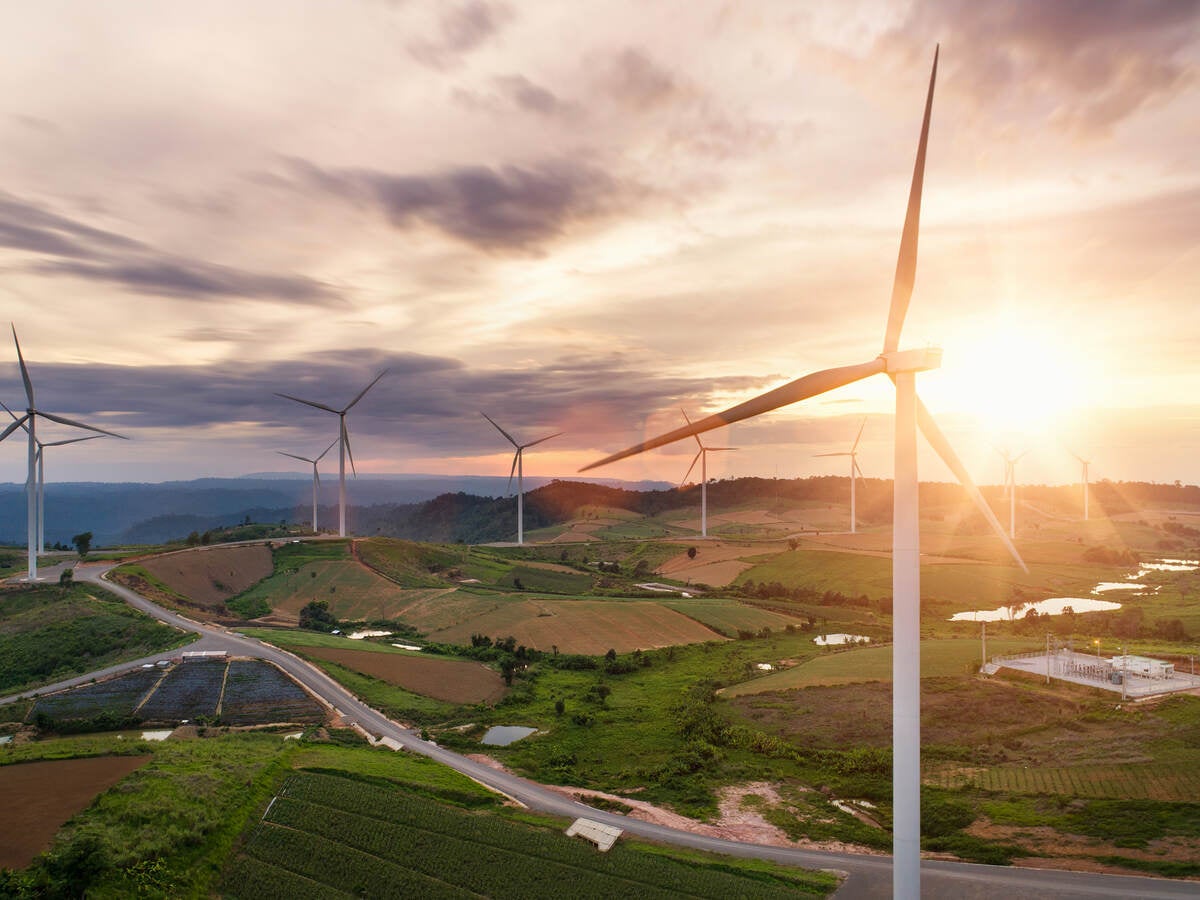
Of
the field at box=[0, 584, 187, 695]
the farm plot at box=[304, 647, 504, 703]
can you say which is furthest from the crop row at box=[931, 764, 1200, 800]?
the field at box=[0, 584, 187, 695]

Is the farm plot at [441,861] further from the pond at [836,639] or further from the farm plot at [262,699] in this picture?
the pond at [836,639]

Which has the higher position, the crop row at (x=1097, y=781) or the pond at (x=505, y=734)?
the crop row at (x=1097, y=781)

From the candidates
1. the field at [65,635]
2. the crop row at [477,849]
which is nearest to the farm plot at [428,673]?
the field at [65,635]

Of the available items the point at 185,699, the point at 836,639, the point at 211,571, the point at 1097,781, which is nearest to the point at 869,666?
the point at 836,639

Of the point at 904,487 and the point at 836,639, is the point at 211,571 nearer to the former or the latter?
the point at 836,639

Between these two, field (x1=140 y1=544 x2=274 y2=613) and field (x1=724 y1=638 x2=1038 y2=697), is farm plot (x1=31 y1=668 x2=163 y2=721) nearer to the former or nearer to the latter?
field (x1=140 y1=544 x2=274 y2=613)

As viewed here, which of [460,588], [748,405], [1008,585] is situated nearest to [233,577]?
[460,588]

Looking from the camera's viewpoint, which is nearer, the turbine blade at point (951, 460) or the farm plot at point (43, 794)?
the turbine blade at point (951, 460)
